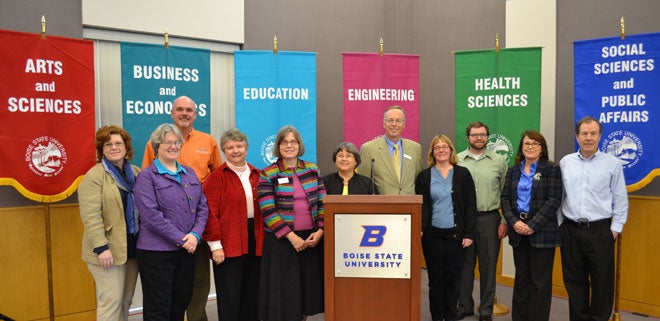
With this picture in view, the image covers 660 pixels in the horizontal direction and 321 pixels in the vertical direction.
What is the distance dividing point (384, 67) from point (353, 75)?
1.04ft

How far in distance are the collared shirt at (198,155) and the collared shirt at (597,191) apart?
2.61 m

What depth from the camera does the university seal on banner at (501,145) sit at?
4398 mm

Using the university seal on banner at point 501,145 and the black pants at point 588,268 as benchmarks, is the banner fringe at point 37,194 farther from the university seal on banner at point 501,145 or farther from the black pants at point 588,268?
the black pants at point 588,268

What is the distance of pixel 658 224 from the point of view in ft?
13.5

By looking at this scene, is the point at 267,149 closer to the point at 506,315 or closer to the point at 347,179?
the point at 347,179

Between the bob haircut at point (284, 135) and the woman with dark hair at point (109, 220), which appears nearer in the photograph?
the woman with dark hair at point (109, 220)

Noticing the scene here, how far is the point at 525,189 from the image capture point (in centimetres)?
355

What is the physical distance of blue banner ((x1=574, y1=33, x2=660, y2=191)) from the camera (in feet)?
12.3

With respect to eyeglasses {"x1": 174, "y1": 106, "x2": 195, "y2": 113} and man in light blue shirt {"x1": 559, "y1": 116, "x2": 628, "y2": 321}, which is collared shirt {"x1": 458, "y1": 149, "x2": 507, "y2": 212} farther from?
eyeglasses {"x1": 174, "y1": 106, "x2": 195, "y2": 113}

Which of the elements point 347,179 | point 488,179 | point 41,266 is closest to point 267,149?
point 347,179

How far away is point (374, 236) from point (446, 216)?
1.39 metres

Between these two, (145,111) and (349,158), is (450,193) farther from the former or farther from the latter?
(145,111)

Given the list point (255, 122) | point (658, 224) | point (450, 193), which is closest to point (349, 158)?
point (450, 193)

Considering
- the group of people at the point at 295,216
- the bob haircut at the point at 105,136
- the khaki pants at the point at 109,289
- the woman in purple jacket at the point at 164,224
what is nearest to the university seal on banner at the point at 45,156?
the group of people at the point at 295,216
